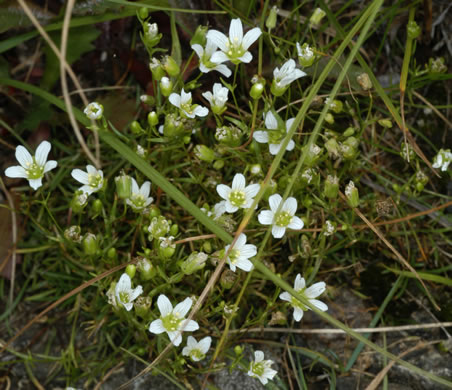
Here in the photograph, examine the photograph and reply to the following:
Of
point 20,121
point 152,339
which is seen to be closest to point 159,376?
point 152,339

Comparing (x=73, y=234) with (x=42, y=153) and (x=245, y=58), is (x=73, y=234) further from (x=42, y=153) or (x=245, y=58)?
(x=245, y=58)

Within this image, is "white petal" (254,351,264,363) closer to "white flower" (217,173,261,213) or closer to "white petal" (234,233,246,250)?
"white petal" (234,233,246,250)

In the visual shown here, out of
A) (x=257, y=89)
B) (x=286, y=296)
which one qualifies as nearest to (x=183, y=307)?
(x=286, y=296)

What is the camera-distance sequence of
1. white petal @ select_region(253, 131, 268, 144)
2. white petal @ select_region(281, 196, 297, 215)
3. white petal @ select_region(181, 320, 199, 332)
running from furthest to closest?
white petal @ select_region(253, 131, 268, 144) < white petal @ select_region(281, 196, 297, 215) < white petal @ select_region(181, 320, 199, 332)

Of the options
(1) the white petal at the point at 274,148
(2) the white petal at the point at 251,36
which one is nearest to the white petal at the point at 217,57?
(2) the white petal at the point at 251,36

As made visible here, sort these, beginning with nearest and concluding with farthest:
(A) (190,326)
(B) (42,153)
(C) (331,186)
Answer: (A) (190,326), (C) (331,186), (B) (42,153)

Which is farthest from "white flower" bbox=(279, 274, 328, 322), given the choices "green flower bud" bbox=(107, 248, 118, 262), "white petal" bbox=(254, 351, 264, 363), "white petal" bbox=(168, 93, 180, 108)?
"white petal" bbox=(168, 93, 180, 108)
